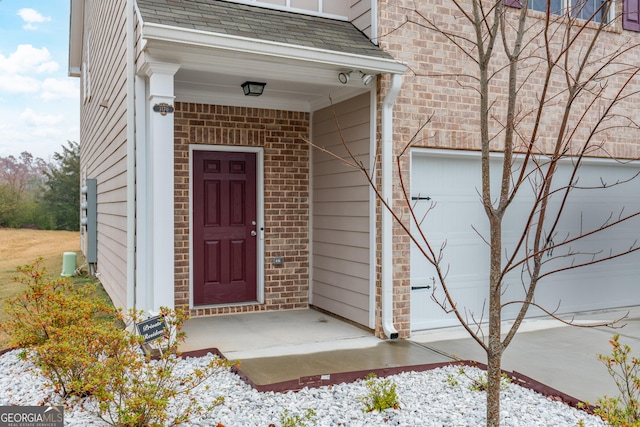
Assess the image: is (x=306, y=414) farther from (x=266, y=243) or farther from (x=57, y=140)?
(x=57, y=140)

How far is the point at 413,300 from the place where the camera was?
577 cm

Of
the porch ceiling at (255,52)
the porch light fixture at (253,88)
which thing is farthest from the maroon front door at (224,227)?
the porch light fixture at (253,88)

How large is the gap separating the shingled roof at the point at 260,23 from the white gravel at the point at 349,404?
2877mm

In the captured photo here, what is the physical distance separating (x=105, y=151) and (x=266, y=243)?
2.96 m

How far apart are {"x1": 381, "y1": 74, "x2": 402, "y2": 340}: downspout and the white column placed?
6.61 feet

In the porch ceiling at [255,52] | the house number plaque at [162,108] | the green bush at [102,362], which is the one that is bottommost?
the green bush at [102,362]

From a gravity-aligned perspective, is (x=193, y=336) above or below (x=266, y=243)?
below

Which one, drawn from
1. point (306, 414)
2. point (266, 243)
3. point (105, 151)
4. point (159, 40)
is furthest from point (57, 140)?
point (306, 414)

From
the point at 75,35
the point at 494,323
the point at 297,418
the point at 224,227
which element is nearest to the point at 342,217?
the point at 224,227

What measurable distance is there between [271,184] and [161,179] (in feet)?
6.80

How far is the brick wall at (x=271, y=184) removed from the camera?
6125 millimetres

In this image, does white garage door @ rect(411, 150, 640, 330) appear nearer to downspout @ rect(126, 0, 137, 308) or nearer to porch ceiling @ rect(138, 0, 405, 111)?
porch ceiling @ rect(138, 0, 405, 111)

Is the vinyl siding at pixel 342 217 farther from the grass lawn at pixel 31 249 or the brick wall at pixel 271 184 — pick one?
the grass lawn at pixel 31 249

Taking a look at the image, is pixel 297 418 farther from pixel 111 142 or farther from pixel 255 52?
pixel 111 142
